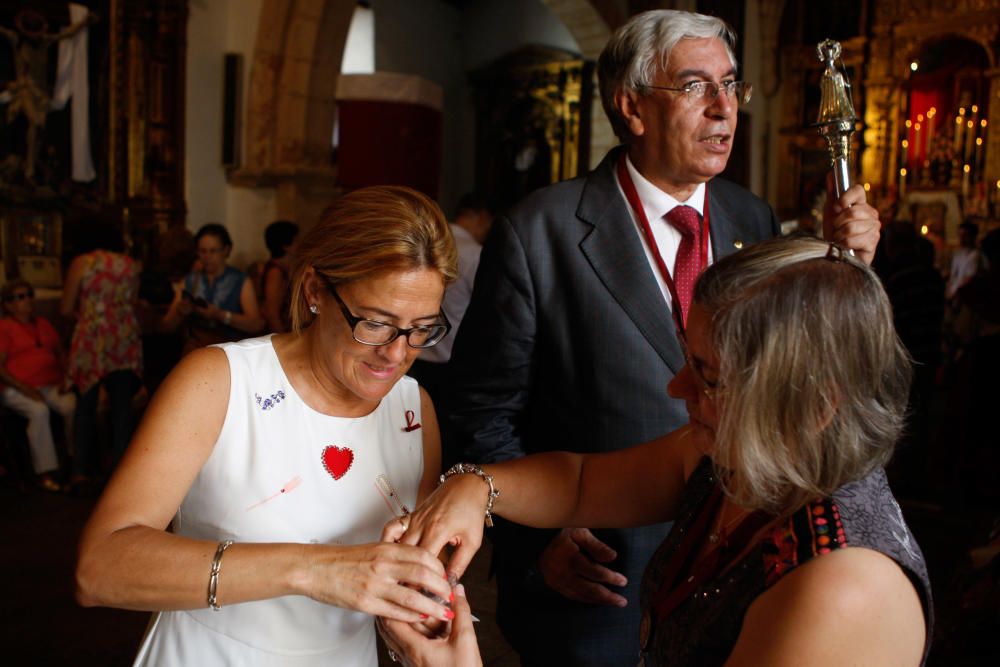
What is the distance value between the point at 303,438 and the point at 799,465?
2.75 ft

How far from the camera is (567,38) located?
1182 cm

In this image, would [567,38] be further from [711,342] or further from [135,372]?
[711,342]

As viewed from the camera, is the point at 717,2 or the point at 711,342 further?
the point at 717,2

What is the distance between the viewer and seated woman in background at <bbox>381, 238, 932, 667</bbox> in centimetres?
96

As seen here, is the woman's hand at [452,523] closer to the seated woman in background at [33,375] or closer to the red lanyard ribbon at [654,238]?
the red lanyard ribbon at [654,238]

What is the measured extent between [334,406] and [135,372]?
4.11 m

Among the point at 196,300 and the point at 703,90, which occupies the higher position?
the point at 703,90

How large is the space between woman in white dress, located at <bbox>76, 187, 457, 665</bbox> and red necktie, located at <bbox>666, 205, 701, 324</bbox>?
1.90ft

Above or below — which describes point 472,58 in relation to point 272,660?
above

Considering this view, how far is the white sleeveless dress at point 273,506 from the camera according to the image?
146 centimetres

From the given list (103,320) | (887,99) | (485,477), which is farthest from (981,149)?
(485,477)

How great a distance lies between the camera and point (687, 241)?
192 centimetres

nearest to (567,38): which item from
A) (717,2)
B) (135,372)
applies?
(717,2)

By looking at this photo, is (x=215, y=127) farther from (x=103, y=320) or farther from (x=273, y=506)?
(x=273, y=506)
